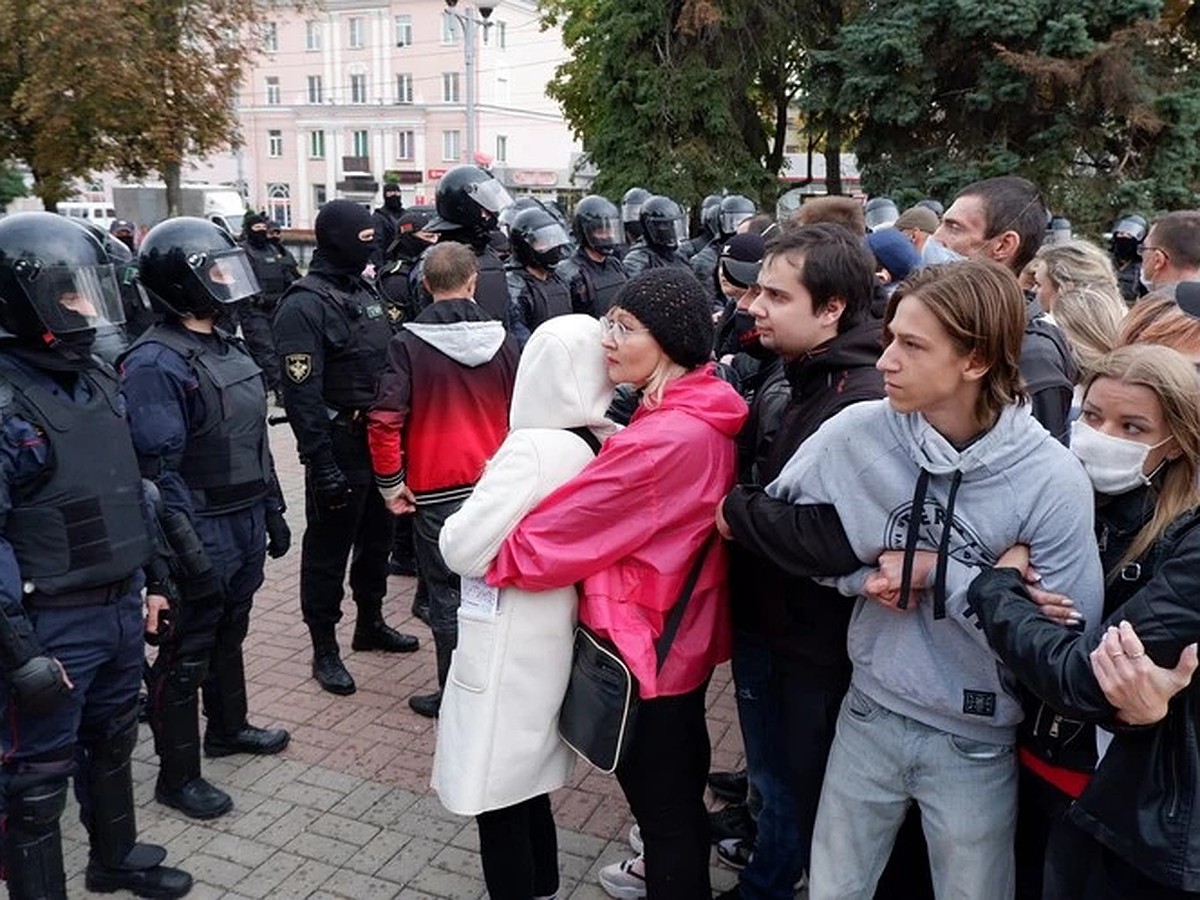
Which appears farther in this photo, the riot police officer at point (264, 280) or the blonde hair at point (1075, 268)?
the riot police officer at point (264, 280)

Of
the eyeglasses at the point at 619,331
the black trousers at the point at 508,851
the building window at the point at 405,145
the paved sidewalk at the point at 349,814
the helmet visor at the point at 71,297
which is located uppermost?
the building window at the point at 405,145

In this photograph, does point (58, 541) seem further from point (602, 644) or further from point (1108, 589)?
point (1108, 589)

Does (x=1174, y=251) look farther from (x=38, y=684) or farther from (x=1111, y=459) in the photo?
(x=38, y=684)

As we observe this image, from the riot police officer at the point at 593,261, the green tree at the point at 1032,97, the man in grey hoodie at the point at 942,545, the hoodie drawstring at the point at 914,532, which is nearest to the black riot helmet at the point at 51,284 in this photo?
the man in grey hoodie at the point at 942,545

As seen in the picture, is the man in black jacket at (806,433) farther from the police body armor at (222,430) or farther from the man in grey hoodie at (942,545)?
the police body armor at (222,430)

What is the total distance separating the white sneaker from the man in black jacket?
2.83 ft

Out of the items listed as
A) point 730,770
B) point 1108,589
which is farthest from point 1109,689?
point 730,770

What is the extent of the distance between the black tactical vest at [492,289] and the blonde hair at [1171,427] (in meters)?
4.08

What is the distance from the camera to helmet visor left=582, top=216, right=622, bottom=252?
24.2 ft

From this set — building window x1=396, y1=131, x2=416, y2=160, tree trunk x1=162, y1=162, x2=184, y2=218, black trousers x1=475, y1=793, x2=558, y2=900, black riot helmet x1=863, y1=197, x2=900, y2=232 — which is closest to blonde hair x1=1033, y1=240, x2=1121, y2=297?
black trousers x1=475, y1=793, x2=558, y2=900

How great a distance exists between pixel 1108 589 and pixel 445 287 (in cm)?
318

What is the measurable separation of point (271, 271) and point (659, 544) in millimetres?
10216

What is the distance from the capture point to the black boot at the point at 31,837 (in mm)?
3082

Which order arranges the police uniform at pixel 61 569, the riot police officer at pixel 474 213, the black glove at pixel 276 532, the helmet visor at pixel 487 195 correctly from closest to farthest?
the police uniform at pixel 61 569
the black glove at pixel 276 532
the riot police officer at pixel 474 213
the helmet visor at pixel 487 195
